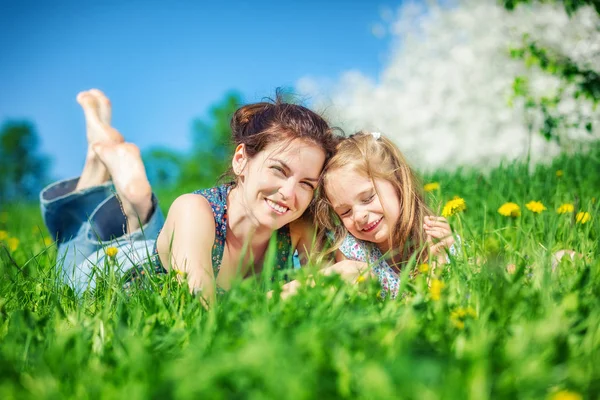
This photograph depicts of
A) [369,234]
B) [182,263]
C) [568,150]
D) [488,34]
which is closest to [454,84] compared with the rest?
[488,34]

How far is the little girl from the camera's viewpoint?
7.84ft

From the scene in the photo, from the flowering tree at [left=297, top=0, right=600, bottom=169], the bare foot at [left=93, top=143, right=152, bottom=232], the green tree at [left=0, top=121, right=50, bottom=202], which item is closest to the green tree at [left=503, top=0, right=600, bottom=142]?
the bare foot at [left=93, top=143, right=152, bottom=232]

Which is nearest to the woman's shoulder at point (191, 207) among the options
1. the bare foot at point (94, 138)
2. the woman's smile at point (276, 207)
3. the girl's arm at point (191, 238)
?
the girl's arm at point (191, 238)

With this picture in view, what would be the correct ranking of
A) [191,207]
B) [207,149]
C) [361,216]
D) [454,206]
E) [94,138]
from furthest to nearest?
[207,149] < [94,138] < [361,216] < [191,207] < [454,206]

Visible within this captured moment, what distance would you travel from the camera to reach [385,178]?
249cm

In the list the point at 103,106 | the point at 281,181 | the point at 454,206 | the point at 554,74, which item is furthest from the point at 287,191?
the point at 554,74

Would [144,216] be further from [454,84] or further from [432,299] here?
[454,84]

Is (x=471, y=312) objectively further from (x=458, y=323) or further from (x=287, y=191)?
(x=287, y=191)

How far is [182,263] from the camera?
78.0 inches

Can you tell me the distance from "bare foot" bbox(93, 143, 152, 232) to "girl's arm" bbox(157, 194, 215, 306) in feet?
2.16

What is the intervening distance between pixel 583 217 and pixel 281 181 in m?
1.27

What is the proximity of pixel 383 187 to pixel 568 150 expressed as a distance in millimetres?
2284

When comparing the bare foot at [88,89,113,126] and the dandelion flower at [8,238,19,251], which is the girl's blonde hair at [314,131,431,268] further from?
the dandelion flower at [8,238,19,251]

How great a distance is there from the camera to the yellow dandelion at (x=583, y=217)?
6.70 ft
